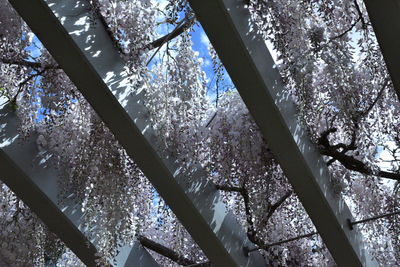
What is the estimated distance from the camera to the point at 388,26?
2543mm

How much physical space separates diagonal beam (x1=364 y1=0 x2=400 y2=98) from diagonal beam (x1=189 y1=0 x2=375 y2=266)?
0.64 metres

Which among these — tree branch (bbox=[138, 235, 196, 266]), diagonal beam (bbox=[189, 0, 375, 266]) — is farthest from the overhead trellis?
tree branch (bbox=[138, 235, 196, 266])

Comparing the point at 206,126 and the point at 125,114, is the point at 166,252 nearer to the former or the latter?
the point at 206,126

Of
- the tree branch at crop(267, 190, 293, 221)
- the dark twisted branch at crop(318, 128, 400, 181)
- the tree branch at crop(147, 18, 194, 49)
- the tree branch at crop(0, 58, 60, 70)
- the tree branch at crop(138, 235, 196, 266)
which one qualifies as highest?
the tree branch at crop(0, 58, 60, 70)

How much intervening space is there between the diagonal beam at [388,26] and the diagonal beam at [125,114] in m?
1.31

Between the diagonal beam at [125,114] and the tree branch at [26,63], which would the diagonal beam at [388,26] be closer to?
the diagonal beam at [125,114]

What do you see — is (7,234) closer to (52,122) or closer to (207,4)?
(52,122)

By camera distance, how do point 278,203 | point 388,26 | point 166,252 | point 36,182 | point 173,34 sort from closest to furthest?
point 388,26 < point 173,34 < point 36,182 < point 278,203 < point 166,252

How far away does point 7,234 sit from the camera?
4223mm

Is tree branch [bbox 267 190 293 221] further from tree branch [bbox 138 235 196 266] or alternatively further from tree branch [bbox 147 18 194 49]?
tree branch [bbox 147 18 194 49]

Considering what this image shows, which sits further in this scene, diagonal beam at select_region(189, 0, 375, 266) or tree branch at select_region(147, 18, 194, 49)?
tree branch at select_region(147, 18, 194, 49)

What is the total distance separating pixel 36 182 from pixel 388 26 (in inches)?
90.1

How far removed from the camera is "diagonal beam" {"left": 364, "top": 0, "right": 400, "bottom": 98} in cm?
246

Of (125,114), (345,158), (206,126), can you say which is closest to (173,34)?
(125,114)
